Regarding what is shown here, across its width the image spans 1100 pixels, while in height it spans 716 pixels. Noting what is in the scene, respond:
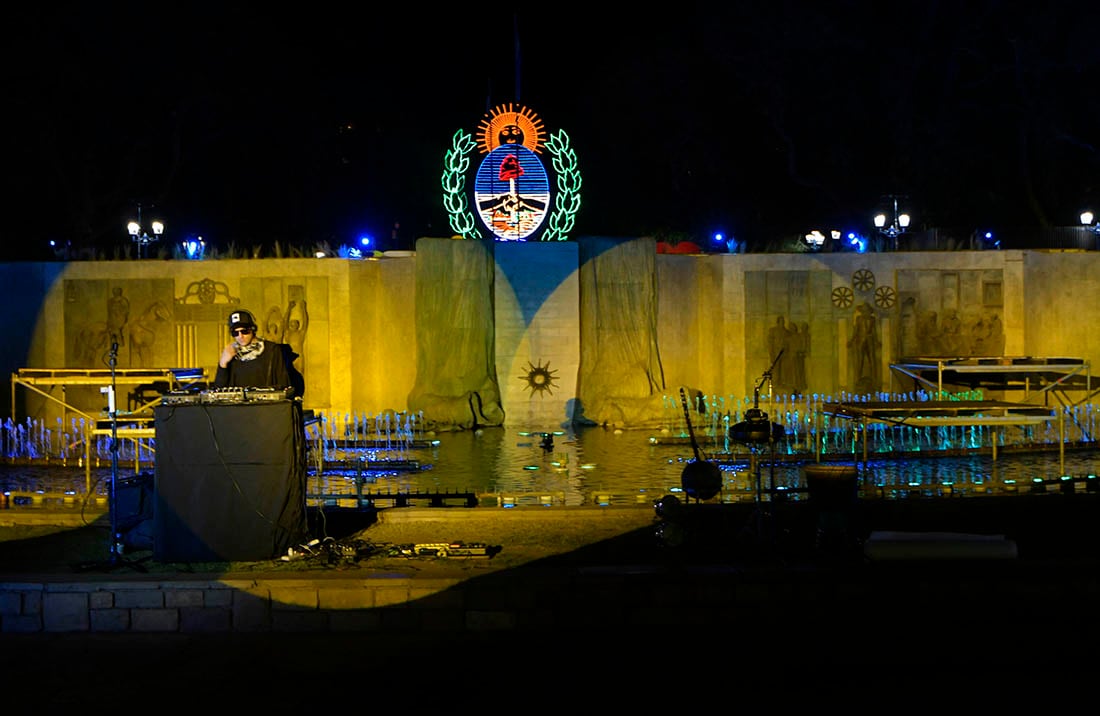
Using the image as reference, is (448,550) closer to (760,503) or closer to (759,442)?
(760,503)

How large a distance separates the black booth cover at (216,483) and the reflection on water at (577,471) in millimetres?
1800

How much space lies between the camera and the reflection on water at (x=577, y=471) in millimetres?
10562

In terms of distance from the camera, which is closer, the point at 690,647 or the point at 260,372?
the point at 690,647

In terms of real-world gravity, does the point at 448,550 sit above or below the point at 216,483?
below

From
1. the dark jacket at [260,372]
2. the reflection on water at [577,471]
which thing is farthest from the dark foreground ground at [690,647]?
the reflection on water at [577,471]

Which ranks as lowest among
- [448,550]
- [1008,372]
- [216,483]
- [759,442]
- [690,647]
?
[690,647]

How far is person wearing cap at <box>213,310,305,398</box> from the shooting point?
28.6ft

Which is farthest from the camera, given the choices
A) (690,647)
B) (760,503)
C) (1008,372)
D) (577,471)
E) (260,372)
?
(1008,372)

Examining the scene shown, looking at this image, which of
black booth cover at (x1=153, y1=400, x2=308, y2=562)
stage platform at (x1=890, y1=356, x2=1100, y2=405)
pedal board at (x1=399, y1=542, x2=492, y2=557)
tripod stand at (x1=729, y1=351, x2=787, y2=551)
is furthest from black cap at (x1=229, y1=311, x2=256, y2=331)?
stage platform at (x1=890, y1=356, x2=1100, y2=405)

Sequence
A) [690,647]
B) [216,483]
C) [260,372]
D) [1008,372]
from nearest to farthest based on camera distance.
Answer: [690,647]
[216,483]
[260,372]
[1008,372]

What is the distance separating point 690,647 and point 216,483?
3405 millimetres

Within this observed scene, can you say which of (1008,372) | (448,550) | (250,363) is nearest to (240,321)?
(250,363)

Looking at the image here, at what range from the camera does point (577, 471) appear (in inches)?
A: 526

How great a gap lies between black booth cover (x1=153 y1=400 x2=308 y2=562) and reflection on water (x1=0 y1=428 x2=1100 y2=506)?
1.80 m
